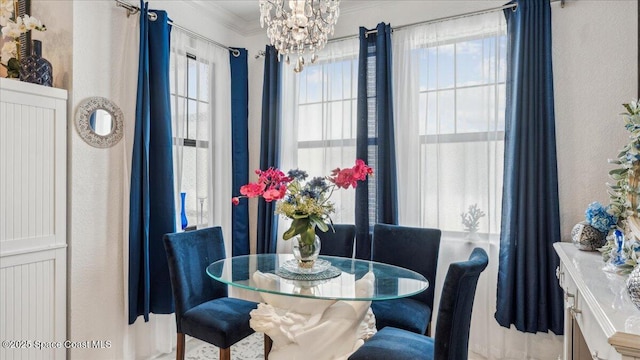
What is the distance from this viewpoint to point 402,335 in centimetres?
184

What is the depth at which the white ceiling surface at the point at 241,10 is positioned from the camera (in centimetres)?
314

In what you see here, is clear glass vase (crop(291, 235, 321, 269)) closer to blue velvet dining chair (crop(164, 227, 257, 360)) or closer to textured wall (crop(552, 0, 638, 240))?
blue velvet dining chair (crop(164, 227, 257, 360))

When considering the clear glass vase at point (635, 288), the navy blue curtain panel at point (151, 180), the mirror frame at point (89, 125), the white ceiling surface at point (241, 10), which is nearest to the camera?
the clear glass vase at point (635, 288)

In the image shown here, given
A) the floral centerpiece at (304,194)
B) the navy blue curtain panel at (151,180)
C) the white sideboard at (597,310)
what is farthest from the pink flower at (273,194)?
the white sideboard at (597,310)

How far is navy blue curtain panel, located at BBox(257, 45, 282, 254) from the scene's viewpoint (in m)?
3.39

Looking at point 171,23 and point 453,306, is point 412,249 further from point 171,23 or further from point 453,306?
point 171,23

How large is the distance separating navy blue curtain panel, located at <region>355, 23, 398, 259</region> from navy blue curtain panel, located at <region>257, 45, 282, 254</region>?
791 millimetres

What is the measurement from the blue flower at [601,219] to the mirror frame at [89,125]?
2973 mm

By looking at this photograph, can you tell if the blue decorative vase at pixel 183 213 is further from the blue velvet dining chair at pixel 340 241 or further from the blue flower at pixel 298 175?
the blue flower at pixel 298 175

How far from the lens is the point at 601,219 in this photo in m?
2.03

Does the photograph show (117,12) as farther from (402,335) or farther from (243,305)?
(402,335)

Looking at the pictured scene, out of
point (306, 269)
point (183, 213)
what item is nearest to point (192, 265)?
point (183, 213)

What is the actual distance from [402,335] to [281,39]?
159 cm

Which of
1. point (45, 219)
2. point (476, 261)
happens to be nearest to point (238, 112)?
point (45, 219)
